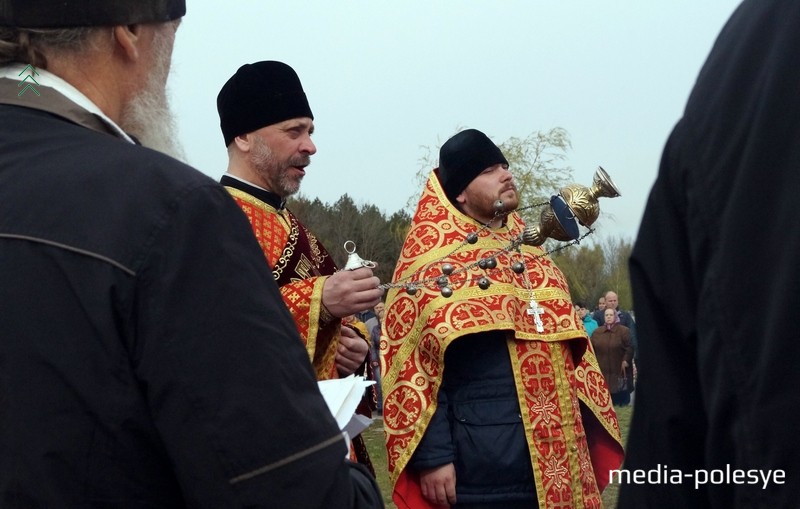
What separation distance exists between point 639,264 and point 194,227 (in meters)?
0.70

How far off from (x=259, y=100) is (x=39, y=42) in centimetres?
247

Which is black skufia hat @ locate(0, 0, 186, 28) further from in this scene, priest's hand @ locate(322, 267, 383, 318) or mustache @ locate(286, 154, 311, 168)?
mustache @ locate(286, 154, 311, 168)

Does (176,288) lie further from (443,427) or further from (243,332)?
(443,427)

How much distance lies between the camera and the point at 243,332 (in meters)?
1.68

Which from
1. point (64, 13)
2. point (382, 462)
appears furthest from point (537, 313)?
point (382, 462)

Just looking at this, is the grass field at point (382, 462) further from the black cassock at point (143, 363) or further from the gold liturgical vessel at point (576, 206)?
the black cassock at point (143, 363)

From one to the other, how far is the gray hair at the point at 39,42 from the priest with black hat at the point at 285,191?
200cm

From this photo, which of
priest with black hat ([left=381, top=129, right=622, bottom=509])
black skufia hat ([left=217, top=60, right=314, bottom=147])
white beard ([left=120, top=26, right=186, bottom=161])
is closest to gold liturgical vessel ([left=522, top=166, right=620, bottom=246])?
priest with black hat ([left=381, top=129, right=622, bottom=509])

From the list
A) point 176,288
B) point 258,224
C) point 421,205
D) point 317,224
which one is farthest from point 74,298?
point 317,224

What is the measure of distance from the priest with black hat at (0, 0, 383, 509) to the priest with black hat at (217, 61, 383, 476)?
6.93 ft

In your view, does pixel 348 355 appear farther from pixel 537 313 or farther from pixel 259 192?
pixel 537 313

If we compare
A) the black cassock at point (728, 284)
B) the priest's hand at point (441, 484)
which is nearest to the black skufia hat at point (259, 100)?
the priest's hand at point (441, 484)

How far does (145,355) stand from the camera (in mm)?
1650

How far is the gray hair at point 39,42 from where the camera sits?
6.25 feet
